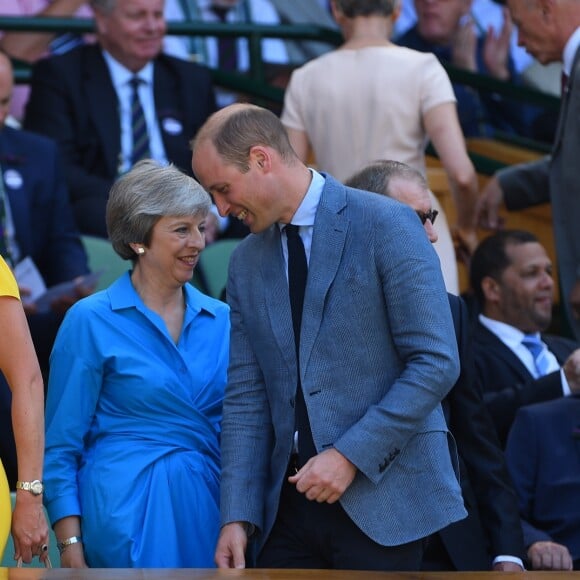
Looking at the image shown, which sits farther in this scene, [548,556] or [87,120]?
[87,120]

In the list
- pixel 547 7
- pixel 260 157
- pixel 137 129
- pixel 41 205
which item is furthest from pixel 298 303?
pixel 137 129

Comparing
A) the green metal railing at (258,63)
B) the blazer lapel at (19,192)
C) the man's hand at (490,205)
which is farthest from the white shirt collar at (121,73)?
the man's hand at (490,205)

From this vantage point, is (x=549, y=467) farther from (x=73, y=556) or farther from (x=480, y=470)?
(x=73, y=556)

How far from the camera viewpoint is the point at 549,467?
15.1ft

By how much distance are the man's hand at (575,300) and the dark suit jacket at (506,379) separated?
35 centimetres

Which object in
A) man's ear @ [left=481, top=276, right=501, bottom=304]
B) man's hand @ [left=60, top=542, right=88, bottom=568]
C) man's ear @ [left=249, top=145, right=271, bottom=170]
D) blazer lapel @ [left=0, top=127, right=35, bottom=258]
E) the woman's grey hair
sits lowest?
man's ear @ [left=481, top=276, right=501, bottom=304]

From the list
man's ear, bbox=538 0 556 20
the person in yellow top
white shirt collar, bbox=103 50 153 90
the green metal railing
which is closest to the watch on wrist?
the person in yellow top

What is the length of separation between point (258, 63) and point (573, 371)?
3.60 m

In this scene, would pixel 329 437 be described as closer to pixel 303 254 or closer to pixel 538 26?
pixel 303 254

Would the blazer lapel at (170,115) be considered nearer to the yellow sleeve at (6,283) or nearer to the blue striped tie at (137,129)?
the blue striped tie at (137,129)

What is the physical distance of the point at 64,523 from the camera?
12.5ft

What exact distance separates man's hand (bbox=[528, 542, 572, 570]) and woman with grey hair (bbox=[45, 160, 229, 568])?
1.02 meters

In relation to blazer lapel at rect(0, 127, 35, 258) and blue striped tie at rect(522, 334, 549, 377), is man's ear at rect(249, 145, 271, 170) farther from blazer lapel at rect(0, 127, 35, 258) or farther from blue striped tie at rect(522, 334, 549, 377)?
blazer lapel at rect(0, 127, 35, 258)

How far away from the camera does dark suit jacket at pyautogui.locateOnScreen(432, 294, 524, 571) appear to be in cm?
390
